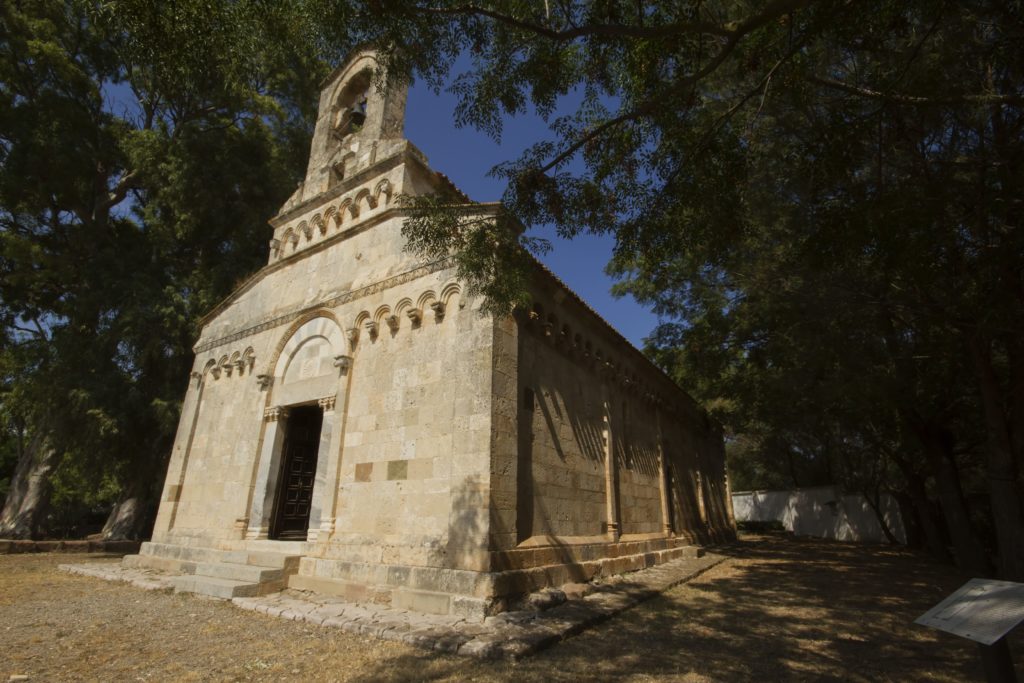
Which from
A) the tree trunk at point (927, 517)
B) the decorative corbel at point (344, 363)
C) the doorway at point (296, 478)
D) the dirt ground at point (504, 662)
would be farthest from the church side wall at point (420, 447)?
the tree trunk at point (927, 517)

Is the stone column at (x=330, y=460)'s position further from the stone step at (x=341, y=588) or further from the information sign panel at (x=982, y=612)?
the information sign panel at (x=982, y=612)

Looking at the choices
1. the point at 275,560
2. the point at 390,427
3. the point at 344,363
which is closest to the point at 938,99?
the point at 390,427

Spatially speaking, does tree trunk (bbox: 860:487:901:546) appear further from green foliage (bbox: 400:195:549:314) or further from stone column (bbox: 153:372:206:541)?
stone column (bbox: 153:372:206:541)

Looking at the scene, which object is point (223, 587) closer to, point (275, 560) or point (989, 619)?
point (275, 560)

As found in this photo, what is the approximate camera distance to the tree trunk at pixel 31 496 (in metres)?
14.6

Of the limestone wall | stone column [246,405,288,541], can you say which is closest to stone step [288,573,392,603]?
the limestone wall

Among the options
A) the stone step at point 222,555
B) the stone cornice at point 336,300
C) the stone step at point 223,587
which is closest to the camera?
the stone step at point 223,587

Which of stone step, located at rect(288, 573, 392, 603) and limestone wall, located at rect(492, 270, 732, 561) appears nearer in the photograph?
stone step, located at rect(288, 573, 392, 603)

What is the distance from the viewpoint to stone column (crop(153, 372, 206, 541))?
10.4m

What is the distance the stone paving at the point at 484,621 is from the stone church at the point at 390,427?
221 mm

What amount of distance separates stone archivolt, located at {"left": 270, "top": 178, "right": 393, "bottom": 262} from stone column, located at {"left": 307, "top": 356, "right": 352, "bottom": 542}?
316 cm

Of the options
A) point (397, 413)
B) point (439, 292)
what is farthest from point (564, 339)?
point (397, 413)

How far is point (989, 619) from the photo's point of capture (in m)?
2.89

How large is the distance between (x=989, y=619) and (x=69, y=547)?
18.5 metres
